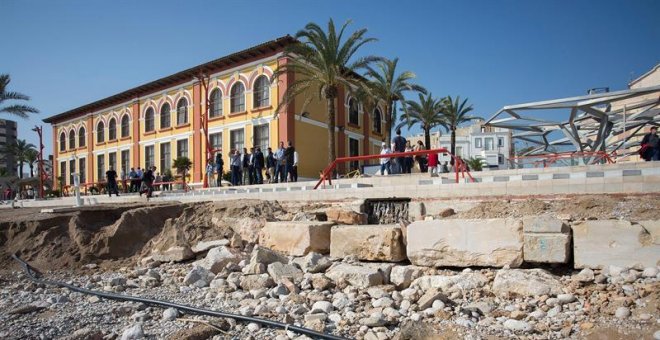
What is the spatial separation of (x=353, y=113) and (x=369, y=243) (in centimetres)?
2498

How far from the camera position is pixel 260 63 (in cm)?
2605

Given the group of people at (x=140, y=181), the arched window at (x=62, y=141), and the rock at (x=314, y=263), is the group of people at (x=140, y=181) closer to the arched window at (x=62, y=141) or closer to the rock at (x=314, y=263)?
the rock at (x=314, y=263)

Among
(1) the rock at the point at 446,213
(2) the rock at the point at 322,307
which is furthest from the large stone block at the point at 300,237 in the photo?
(1) the rock at the point at 446,213

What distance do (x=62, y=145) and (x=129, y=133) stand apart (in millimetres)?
13862

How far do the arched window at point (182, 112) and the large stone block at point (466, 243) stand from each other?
27.9 metres

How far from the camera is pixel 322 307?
17.1 feet

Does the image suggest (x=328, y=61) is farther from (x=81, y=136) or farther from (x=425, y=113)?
(x=81, y=136)

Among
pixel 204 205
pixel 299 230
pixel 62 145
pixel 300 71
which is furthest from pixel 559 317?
pixel 62 145

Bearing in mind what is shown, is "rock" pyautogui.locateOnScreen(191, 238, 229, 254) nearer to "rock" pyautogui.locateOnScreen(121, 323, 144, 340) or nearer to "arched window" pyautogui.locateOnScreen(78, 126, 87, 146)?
"rock" pyautogui.locateOnScreen(121, 323, 144, 340)

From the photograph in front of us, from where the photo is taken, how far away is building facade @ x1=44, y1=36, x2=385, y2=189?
84.2 ft

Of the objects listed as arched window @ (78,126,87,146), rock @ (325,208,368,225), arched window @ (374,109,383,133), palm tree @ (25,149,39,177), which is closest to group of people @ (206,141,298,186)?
rock @ (325,208,368,225)

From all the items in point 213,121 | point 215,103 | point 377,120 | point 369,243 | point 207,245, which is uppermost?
point 215,103

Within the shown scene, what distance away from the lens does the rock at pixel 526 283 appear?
506cm

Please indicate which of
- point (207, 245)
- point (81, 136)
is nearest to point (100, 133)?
point (81, 136)
